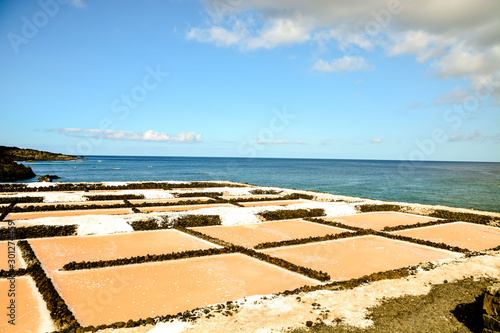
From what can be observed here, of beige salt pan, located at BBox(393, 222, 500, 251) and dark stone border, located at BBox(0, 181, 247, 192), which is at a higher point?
dark stone border, located at BBox(0, 181, 247, 192)

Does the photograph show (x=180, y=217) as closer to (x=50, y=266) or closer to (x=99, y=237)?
(x=99, y=237)

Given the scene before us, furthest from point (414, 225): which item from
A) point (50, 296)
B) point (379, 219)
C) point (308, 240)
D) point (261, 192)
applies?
point (50, 296)

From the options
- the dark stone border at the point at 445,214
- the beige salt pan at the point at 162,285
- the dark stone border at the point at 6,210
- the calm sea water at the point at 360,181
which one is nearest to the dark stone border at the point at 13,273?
the beige salt pan at the point at 162,285

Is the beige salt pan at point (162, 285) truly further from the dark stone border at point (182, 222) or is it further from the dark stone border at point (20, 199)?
the dark stone border at point (20, 199)

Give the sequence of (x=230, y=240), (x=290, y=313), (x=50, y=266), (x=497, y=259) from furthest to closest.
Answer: (x=230, y=240)
(x=497, y=259)
(x=50, y=266)
(x=290, y=313)

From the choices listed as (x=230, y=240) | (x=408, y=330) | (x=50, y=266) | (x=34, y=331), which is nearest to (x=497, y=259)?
(x=408, y=330)

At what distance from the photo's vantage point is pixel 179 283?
7977mm

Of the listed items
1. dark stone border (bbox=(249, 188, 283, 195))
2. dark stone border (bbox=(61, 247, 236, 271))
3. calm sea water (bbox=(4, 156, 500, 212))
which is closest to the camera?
dark stone border (bbox=(61, 247, 236, 271))

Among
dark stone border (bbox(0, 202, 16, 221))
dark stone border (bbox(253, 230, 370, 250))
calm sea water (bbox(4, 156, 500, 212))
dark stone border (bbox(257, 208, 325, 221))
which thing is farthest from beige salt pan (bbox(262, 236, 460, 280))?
calm sea water (bbox(4, 156, 500, 212))

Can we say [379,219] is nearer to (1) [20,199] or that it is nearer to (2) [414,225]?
(2) [414,225]

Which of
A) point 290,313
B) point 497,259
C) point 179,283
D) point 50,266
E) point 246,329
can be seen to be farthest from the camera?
point 497,259

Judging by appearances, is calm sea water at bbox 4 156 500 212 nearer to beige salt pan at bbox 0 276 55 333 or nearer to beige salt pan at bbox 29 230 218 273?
beige salt pan at bbox 29 230 218 273

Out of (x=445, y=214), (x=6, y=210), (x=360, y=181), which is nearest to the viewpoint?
(x=6, y=210)

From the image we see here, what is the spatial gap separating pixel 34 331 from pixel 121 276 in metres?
2.85
